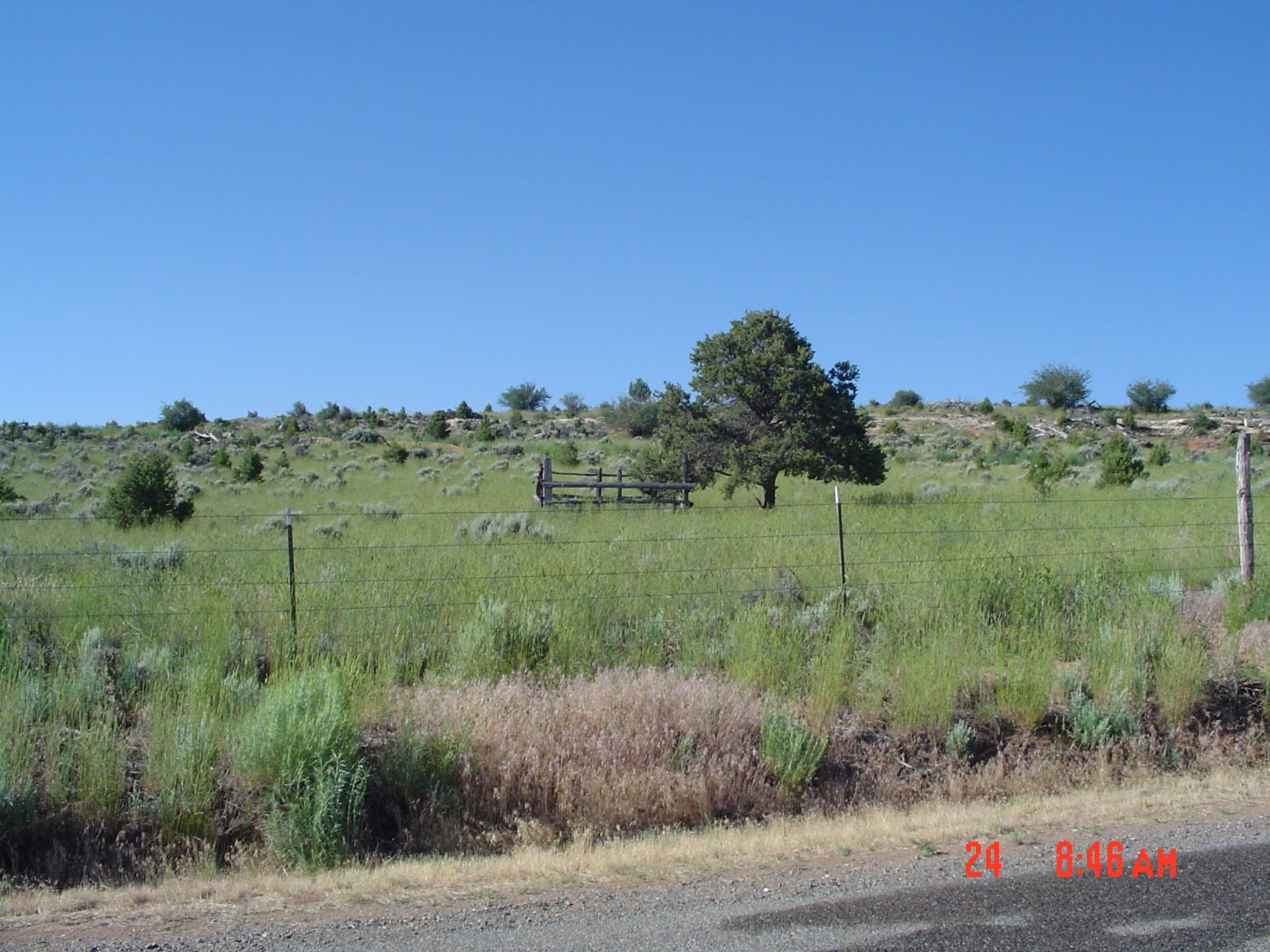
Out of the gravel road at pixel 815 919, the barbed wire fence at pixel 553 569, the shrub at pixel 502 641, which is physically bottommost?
the gravel road at pixel 815 919

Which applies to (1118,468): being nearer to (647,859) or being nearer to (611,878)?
(647,859)

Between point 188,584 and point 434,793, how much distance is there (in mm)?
5740

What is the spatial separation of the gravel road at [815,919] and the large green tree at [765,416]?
19877mm

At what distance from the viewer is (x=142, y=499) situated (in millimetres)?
22484

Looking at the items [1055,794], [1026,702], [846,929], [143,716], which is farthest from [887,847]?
[143,716]

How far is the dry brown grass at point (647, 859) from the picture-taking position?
19.5 feet

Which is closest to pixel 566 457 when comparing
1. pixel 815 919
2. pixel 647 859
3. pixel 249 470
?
pixel 249 470

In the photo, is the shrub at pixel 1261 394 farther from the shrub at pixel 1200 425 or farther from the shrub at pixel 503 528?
the shrub at pixel 503 528

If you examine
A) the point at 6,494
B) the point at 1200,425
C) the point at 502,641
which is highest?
the point at 1200,425

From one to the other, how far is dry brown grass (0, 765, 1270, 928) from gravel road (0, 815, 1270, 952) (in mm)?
185

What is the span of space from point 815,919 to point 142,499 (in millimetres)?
21103

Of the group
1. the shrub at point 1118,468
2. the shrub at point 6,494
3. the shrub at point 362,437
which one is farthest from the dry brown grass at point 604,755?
the shrub at point 362,437

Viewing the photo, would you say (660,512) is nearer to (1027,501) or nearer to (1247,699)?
(1027,501)
